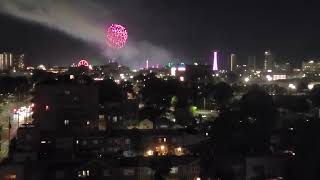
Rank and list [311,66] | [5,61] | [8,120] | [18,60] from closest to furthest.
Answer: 1. [8,120]
2. [5,61]
3. [18,60]
4. [311,66]

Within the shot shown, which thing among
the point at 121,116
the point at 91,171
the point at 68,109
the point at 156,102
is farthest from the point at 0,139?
the point at 156,102

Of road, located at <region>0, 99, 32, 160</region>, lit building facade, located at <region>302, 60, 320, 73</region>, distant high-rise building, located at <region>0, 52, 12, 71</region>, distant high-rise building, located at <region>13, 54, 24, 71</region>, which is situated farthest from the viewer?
distant high-rise building, located at <region>13, 54, 24, 71</region>

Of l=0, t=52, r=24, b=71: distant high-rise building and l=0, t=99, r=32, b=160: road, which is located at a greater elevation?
l=0, t=52, r=24, b=71: distant high-rise building

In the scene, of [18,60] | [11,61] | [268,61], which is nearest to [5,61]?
[11,61]

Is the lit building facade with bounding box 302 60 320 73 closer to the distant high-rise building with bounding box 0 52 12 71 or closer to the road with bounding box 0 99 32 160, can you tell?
the distant high-rise building with bounding box 0 52 12 71

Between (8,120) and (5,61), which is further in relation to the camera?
(5,61)

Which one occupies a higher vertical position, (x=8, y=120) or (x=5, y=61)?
(x=5, y=61)

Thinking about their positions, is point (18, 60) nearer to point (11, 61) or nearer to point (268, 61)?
point (11, 61)

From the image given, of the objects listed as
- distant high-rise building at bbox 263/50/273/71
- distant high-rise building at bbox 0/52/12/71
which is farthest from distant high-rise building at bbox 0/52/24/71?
distant high-rise building at bbox 263/50/273/71

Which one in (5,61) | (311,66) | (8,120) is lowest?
(8,120)

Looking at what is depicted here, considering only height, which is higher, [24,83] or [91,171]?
[24,83]

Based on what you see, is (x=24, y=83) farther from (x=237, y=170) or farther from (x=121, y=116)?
(x=237, y=170)
